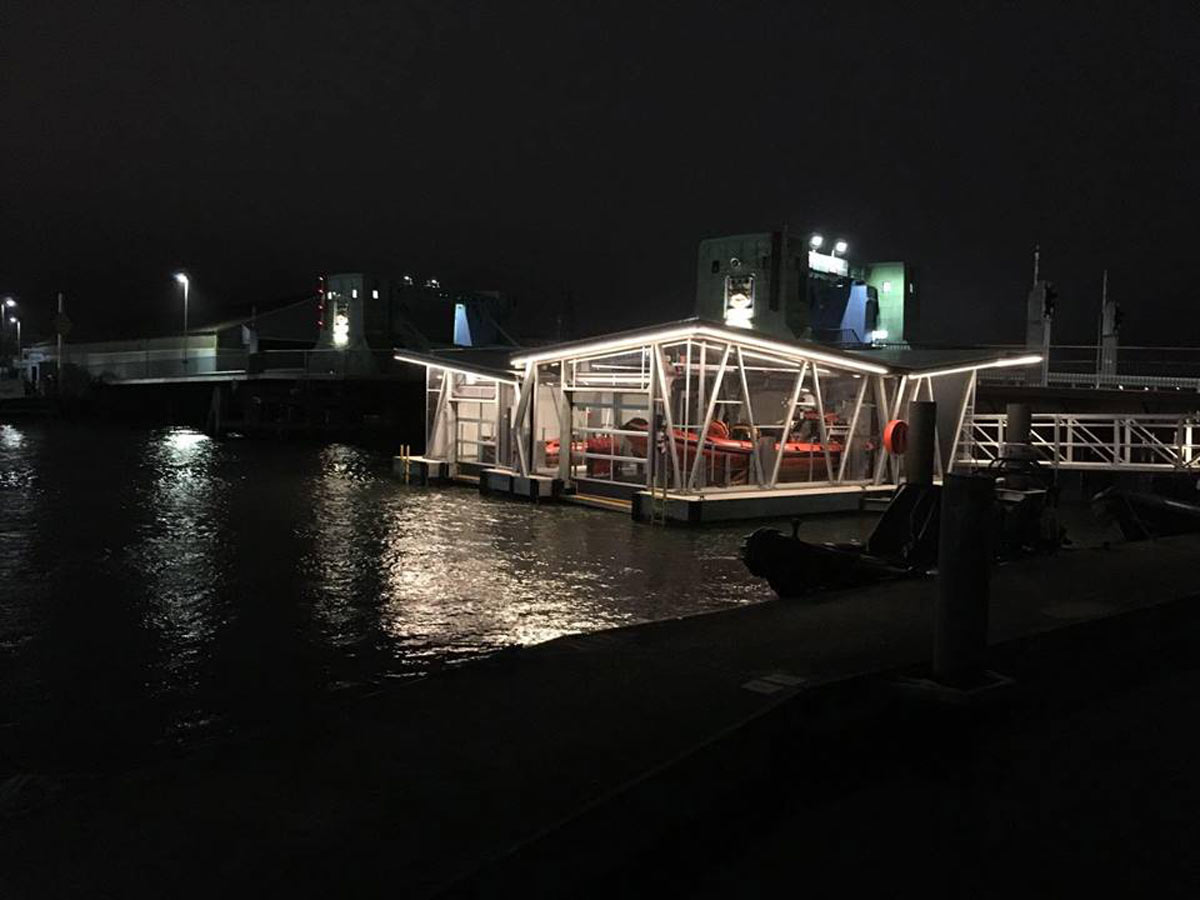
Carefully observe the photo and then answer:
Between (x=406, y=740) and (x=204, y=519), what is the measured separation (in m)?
12.9

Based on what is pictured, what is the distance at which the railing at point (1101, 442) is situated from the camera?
2192 centimetres

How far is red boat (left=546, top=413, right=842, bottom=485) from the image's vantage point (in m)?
17.6

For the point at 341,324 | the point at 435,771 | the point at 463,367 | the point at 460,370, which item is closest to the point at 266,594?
the point at 435,771

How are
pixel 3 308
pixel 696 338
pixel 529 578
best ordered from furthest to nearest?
1. pixel 3 308
2. pixel 696 338
3. pixel 529 578

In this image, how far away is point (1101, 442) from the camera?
82.1 feet

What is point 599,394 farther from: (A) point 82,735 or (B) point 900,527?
(A) point 82,735

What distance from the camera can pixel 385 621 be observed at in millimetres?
9062

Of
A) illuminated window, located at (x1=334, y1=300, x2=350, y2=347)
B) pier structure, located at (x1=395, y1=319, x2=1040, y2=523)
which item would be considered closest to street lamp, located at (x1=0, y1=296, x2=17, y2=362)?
illuminated window, located at (x1=334, y1=300, x2=350, y2=347)

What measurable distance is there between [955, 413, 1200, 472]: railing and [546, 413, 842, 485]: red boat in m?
3.65

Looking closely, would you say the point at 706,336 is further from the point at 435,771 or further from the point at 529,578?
the point at 435,771

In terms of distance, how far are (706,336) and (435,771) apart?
518 inches

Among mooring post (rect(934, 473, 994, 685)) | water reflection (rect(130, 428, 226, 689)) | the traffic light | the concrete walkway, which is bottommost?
water reflection (rect(130, 428, 226, 689))

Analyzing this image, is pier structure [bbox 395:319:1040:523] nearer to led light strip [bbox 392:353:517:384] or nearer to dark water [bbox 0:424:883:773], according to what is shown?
led light strip [bbox 392:353:517:384]

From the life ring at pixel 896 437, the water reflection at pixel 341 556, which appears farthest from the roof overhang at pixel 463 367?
the life ring at pixel 896 437
